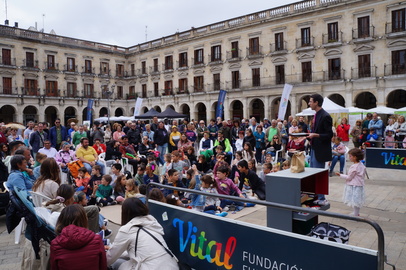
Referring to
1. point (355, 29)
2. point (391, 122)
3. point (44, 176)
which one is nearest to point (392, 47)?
point (355, 29)

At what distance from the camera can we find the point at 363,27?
92.5 feet

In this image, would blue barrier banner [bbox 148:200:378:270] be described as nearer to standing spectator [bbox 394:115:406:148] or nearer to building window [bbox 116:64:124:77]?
standing spectator [bbox 394:115:406:148]

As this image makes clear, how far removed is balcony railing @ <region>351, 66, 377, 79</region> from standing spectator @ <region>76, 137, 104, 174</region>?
84.6ft

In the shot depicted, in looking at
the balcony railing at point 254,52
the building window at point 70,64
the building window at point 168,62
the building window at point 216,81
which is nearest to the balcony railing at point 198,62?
the building window at point 216,81

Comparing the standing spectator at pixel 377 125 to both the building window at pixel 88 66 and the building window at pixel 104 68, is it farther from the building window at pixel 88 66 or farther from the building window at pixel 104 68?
the building window at pixel 104 68

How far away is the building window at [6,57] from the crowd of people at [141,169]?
28.8 meters

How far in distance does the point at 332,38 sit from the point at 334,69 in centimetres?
283

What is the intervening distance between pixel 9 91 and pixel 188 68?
2068 cm

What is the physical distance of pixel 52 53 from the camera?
131ft

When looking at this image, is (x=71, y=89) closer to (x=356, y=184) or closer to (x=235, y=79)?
(x=235, y=79)

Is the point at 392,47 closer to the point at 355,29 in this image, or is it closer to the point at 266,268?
the point at 355,29

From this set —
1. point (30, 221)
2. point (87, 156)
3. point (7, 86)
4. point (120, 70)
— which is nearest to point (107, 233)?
point (30, 221)

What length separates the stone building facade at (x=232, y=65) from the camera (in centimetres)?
2791

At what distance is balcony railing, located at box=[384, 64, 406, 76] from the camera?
26422mm
